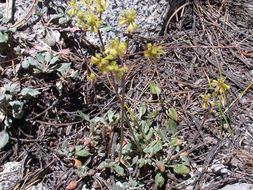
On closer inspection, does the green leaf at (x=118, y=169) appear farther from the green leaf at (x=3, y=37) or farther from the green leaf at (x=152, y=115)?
the green leaf at (x=3, y=37)

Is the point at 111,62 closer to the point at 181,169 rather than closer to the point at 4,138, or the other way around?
the point at 181,169

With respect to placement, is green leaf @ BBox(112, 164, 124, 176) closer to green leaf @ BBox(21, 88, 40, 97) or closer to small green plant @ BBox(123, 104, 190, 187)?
small green plant @ BBox(123, 104, 190, 187)

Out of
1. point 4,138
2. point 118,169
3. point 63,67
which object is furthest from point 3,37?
point 118,169

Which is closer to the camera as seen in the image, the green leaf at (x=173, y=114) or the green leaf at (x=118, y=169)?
the green leaf at (x=118, y=169)

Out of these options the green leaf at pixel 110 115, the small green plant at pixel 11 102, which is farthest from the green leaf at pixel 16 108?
the green leaf at pixel 110 115

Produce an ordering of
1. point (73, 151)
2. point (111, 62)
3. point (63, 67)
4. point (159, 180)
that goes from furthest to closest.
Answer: point (63, 67), point (73, 151), point (159, 180), point (111, 62)

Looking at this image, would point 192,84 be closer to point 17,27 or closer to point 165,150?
point 165,150

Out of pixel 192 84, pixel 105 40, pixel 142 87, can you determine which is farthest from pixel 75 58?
pixel 192 84

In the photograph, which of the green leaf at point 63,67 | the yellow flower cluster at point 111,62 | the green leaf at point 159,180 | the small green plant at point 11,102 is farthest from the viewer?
the green leaf at point 63,67
